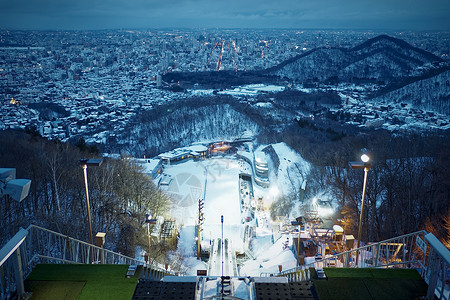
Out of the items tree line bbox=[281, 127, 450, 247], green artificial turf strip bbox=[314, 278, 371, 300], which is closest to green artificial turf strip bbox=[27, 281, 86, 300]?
green artificial turf strip bbox=[314, 278, 371, 300]

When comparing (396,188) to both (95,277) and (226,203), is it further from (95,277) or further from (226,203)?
(95,277)

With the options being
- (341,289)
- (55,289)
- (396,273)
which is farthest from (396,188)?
(55,289)

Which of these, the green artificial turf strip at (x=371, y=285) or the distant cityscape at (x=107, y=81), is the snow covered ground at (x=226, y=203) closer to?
the green artificial turf strip at (x=371, y=285)

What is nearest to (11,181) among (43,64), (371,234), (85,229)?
(85,229)

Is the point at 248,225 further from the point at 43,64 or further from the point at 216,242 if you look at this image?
the point at 43,64

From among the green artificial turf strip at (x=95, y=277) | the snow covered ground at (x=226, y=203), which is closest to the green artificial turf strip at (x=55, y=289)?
the green artificial turf strip at (x=95, y=277)

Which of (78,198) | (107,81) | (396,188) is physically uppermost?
(107,81)
